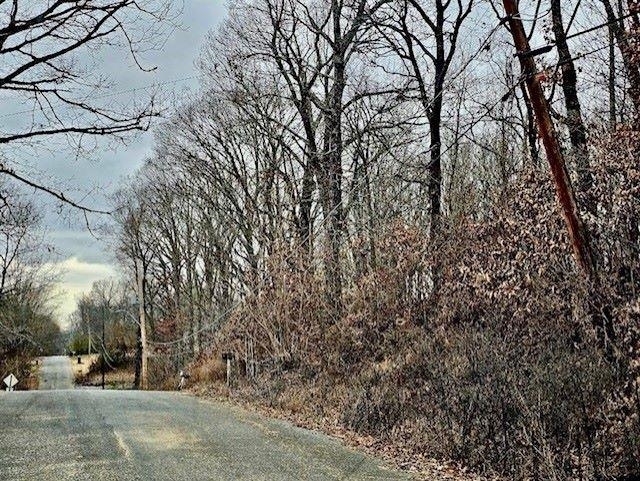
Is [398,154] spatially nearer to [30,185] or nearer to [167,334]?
[30,185]

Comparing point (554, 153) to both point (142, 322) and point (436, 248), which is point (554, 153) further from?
point (142, 322)

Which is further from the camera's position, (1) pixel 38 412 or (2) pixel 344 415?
(1) pixel 38 412

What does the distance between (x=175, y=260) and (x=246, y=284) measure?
20.9 meters

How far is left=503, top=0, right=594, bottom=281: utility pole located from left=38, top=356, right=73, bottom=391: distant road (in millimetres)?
47913

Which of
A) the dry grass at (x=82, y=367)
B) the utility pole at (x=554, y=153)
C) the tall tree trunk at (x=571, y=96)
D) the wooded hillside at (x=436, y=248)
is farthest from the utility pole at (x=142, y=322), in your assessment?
the utility pole at (x=554, y=153)

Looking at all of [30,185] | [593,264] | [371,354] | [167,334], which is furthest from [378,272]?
[167,334]

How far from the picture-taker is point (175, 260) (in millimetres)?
38500

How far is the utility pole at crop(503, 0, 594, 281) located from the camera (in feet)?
31.4

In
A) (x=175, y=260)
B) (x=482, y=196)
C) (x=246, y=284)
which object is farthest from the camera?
(x=175, y=260)

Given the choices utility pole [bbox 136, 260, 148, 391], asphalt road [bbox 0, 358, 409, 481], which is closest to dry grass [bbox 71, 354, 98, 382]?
utility pole [bbox 136, 260, 148, 391]

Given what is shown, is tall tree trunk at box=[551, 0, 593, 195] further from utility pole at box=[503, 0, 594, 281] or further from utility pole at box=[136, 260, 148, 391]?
utility pole at box=[136, 260, 148, 391]

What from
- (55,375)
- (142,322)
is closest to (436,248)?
(142,322)

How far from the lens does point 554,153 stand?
965cm

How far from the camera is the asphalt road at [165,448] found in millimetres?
8359
